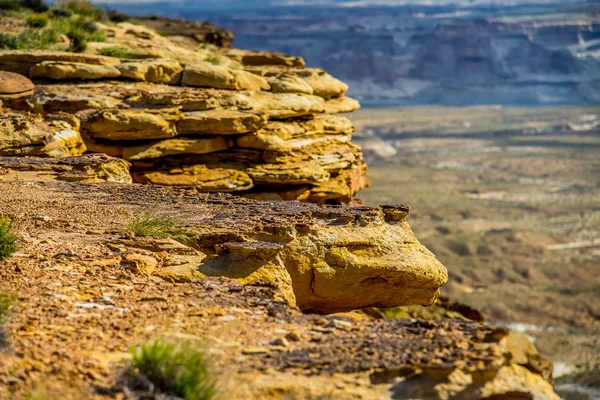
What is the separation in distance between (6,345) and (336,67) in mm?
153283

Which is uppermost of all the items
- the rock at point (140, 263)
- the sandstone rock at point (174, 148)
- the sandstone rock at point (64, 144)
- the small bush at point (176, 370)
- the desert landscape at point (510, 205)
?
the small bush at point (176, 370)

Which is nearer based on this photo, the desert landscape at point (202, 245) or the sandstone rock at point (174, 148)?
the desert landscape at point (202, 245)

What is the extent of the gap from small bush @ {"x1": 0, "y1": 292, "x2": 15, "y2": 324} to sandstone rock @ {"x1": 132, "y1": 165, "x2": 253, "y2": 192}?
38.4 feet

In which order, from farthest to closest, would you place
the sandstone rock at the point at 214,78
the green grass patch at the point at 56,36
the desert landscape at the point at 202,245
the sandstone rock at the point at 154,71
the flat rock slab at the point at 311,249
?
1. the green grass patch at the point at 56,36
2. the sandstone rock at the point at 214,78
3. the sandstone rock at the point at 154,71
4. the flat rock slab at the point at 311,249
5. the desert landscape at the point at 202,245

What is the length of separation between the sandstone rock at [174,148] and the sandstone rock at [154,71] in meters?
→ 2.48

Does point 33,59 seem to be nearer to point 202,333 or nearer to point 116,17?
point 202,333

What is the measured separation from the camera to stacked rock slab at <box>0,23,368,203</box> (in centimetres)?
2038

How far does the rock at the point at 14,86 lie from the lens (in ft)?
66.8

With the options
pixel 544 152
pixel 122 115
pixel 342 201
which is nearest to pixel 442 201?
pixel 544 152

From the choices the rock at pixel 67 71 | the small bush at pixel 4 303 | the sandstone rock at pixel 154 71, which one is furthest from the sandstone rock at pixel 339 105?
the small bush at pixel 4 303

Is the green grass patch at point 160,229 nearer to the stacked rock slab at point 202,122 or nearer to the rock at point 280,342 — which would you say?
the rock at point 280,342

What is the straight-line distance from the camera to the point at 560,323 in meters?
49.2

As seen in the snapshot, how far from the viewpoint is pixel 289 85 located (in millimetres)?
24141

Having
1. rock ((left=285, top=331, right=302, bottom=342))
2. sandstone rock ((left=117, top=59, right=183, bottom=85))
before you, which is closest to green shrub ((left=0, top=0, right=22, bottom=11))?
sandstone rock ((left=117, top=59, right=183, bottom=85))
